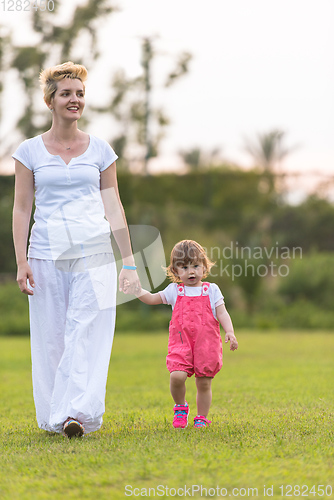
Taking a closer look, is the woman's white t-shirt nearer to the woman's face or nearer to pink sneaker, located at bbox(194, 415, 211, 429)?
the woman's face

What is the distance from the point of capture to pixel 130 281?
4215 millimetres

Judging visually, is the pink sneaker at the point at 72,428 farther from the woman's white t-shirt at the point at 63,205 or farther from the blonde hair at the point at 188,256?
the blonde hair at the point at 188,256

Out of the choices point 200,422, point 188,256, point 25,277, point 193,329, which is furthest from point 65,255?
point 200,422

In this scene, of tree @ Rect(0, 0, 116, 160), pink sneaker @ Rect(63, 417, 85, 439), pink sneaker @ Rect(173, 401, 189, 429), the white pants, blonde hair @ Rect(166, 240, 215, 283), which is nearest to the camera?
pink sneaker @ Rect(63, 417, 85, 439)

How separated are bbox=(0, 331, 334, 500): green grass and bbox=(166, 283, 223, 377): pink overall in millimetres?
401

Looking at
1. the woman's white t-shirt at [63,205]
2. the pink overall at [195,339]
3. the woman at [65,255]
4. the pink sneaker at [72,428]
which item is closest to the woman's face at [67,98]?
the woman at [65,255]

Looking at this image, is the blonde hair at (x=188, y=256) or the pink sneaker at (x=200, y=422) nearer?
the pink sneaker at (x=200, y=422)

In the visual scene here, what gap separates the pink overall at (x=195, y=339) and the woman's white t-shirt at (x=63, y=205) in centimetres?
73

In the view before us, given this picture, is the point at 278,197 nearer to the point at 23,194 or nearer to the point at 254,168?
the point at 254,168

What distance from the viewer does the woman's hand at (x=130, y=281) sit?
4.22m

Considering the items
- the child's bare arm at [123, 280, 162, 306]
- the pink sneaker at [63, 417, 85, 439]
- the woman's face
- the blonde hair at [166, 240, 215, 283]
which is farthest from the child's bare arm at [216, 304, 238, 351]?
the woman's face

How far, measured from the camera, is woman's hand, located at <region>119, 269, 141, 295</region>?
422 cm

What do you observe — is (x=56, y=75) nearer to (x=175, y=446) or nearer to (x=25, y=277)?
(x=25, y=277)

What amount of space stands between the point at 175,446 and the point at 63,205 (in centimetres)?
166
